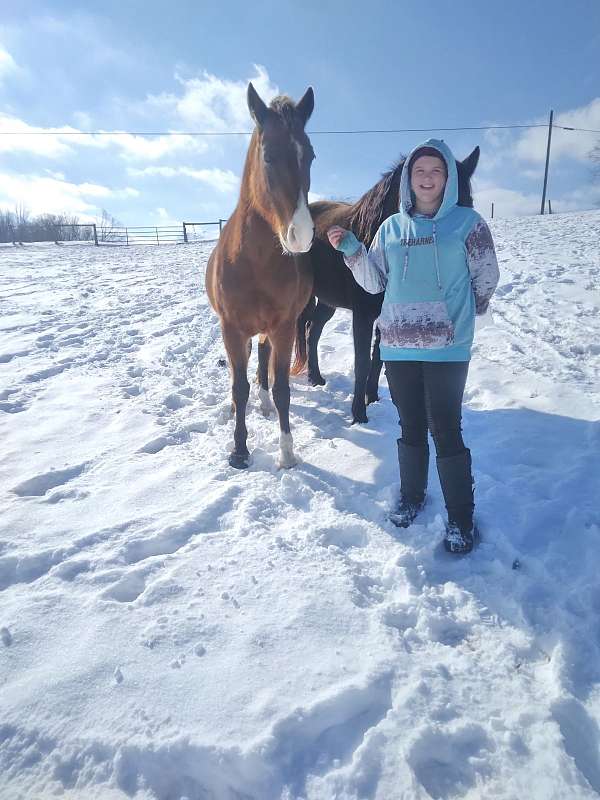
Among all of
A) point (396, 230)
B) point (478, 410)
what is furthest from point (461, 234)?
point (478, 410)

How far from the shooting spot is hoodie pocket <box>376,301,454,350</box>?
6.68 feet

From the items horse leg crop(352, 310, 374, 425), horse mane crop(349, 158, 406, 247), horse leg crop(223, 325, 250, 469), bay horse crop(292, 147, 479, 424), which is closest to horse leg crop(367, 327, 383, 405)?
bay horse crop(292, 147, 479, 424)

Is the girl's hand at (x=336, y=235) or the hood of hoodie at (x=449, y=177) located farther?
the girl's hand at (x=336, y=235)

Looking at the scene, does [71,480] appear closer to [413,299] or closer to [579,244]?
[413,299]

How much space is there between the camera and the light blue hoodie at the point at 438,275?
1974 millimetres

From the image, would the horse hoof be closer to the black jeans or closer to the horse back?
the horse back

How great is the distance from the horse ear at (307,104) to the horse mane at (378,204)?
2.70 feet

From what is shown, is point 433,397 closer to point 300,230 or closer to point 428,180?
point 428,180

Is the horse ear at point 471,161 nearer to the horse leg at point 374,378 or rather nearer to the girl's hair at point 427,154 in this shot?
the girl's hair at point 427,154

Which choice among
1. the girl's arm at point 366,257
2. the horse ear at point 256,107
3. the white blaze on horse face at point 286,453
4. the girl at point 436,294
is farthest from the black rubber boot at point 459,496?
the horse ear at point 256,107

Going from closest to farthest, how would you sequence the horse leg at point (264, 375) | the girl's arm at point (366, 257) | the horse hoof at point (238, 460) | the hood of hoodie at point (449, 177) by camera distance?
the hood of hoodie at point (449, 177) < the girl's arm at point (366, 257) < the horse hoof at point (238, 460) < the horse leg at point (264, 375)

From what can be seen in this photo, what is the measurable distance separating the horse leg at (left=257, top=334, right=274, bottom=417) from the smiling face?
2.17 metres

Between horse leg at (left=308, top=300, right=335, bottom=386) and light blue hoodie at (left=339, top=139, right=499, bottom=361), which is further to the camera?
horse leg at (left=308, top=300, right=335, bottom=386)

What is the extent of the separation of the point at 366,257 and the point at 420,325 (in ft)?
1.65
